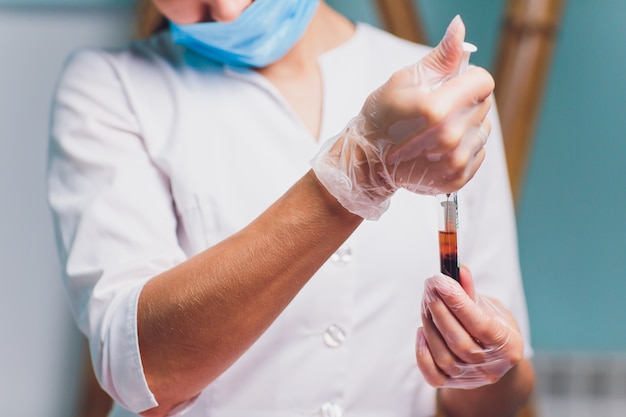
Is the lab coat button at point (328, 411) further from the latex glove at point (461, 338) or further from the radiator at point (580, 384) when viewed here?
the radiator at point (580, 384)

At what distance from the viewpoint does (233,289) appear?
91 centimetres

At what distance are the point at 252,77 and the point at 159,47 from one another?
16 cm

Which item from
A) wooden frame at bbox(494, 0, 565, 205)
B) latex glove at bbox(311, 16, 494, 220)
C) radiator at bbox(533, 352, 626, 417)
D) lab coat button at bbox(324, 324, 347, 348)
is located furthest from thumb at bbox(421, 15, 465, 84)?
radiator at bbox(533, 352, 626, 417)

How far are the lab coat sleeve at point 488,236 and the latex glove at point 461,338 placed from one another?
219mm

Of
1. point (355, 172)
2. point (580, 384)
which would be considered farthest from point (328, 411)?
point (580, 384)

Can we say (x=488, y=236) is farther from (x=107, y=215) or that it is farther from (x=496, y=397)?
(x=107, y=215)

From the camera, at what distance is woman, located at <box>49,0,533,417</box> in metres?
0.92

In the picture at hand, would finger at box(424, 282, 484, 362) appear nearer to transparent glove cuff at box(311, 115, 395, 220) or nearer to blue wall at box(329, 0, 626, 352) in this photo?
transparent glove cuff at box(311, 115, 395, 220)

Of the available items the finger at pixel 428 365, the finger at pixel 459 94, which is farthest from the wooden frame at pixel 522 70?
the finger at pixel 459 94

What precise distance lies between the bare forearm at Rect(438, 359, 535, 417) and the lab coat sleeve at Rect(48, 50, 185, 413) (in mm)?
429

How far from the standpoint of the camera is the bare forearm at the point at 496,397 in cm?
119

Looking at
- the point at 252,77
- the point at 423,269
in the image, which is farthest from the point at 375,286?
the point at 252,77

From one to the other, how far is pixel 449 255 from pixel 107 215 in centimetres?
42

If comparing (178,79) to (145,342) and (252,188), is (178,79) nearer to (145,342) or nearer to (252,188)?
(252,188)
